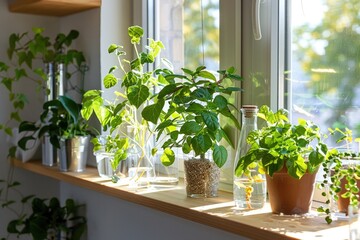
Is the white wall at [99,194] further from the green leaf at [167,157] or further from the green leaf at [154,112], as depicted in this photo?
the green leaf at [154,112]

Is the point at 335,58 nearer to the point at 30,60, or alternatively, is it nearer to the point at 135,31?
the point at 135,31

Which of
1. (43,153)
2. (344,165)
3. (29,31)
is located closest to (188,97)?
(344,165)

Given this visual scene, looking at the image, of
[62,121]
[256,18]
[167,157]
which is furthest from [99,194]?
[256,18]

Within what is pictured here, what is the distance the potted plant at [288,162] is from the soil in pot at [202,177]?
0.19m

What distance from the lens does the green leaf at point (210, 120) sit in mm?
1448

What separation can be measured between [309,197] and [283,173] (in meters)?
0.08

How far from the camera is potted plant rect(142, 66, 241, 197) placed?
1477 mm

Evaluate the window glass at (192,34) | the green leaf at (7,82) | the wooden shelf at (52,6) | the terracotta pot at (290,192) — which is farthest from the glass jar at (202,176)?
the green leaf at (7,82)

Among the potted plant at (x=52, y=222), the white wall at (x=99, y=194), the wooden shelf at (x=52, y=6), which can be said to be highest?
the wooden shelf at (x=52, y=6)

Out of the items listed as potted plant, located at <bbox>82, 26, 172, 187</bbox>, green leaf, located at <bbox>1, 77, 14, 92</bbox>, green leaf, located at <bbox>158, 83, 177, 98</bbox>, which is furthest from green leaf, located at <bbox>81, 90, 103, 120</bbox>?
green leaf, located at <bbox>1, 77, 14, 92</bbox>

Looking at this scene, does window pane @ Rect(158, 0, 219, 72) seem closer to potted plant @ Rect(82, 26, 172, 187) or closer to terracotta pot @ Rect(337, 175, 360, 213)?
potted plant @ Rect(82, 26, 172, 187)

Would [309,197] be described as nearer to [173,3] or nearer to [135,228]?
[135,228]

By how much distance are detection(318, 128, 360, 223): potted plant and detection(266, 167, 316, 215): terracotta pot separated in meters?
0.04

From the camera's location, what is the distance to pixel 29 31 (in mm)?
2361
